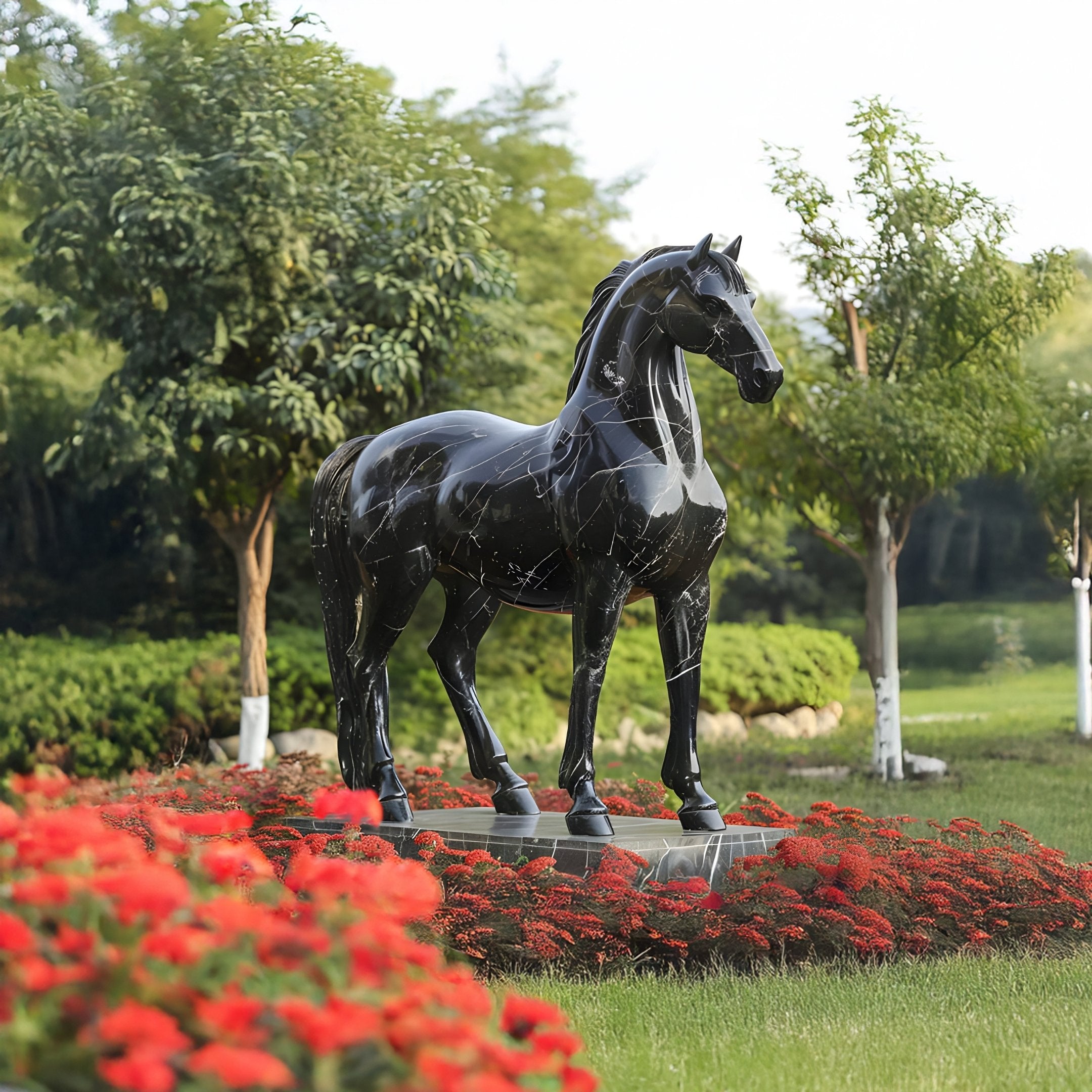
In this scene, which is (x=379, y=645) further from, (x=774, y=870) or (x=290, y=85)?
(x=290, y=85)

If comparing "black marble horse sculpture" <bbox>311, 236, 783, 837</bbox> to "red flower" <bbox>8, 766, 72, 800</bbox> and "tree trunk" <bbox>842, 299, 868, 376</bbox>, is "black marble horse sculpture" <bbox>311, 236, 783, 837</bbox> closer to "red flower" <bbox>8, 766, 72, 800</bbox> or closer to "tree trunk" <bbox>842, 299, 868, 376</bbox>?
"red flower" <bbox>8, 766, 72, 800</bbox>

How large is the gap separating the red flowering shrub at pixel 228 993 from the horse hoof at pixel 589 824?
273 centimetres

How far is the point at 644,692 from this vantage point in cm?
1373

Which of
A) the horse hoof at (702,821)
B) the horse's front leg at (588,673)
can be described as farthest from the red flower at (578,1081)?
the horse hoof at (702,821)

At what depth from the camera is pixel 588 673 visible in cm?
464

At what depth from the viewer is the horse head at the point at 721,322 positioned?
14.2 feet

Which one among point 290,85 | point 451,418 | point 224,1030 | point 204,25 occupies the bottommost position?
point 224,1030

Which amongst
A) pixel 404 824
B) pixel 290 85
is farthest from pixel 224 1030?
pixel 290 85

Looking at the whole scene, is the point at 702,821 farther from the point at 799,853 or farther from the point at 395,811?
the point at 395,811

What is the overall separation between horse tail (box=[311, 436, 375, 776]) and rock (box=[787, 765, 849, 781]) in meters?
6.07

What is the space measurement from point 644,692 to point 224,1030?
1240 cm

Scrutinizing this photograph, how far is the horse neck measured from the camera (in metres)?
4.64

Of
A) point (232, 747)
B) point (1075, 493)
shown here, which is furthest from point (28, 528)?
point (1075, 493)

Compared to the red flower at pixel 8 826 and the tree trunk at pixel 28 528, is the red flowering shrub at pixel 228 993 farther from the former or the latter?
the tree trunk at pixel 28 528
